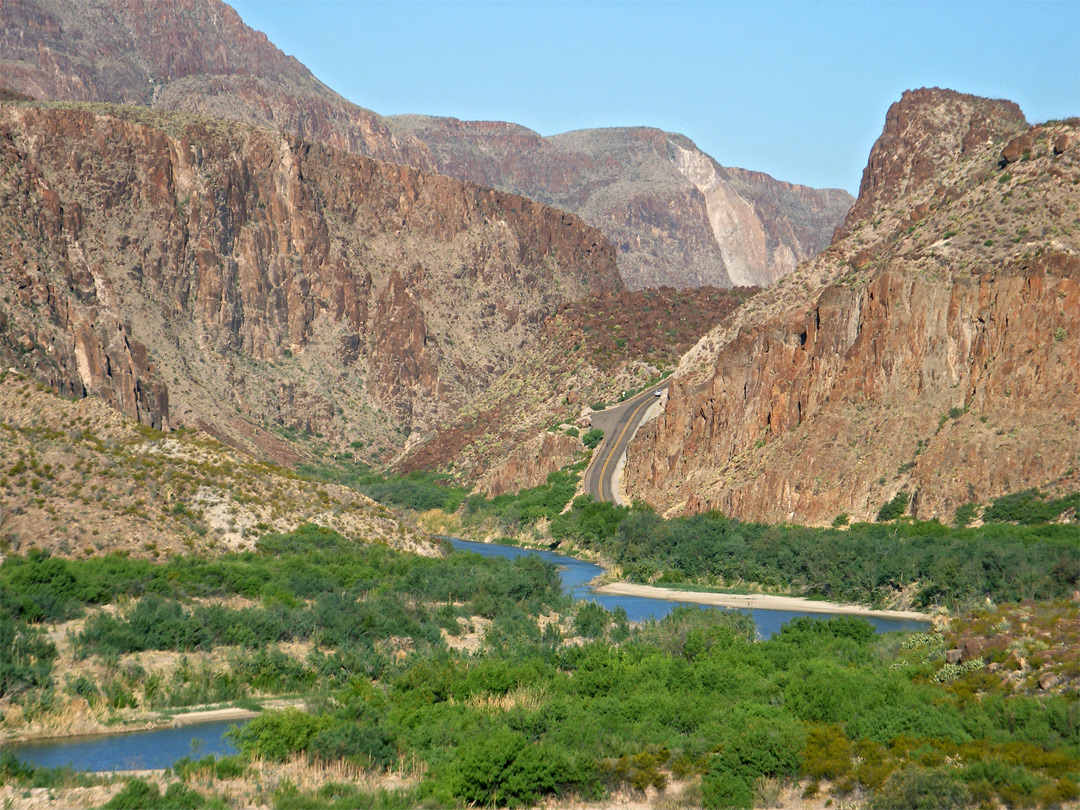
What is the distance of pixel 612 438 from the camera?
4154 inches

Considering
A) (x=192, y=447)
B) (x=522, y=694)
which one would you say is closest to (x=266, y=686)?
(x=522, y=694)

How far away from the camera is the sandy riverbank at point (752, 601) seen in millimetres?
55531

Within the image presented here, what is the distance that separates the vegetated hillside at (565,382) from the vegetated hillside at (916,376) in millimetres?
17351

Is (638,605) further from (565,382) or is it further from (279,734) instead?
(565,382)

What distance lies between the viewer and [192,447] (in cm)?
5981

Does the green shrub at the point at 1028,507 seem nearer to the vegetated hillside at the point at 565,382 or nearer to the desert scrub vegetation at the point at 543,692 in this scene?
the desert scrub vegetation at the point at 543,692

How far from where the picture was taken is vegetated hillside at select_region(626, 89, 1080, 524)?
6475 centimetres

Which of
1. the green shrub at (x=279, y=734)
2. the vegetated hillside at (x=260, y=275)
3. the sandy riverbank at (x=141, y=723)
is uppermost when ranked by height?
the vegetated hillside at (x=260, y=275)

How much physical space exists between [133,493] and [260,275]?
102 metres

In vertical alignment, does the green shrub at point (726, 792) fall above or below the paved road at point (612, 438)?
below

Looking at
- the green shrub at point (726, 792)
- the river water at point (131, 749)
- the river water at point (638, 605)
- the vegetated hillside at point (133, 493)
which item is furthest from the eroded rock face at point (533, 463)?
the green shrub at point (726, 792)

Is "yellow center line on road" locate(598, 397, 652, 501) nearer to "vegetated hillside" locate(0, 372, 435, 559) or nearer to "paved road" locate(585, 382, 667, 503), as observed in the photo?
"paved road" locate(585, 382, 667, 503)

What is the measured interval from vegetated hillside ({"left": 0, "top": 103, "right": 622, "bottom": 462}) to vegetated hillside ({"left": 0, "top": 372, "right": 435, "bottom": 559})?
47.5 m

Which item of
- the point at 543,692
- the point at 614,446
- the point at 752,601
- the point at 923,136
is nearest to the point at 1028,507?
the point at 752,601
